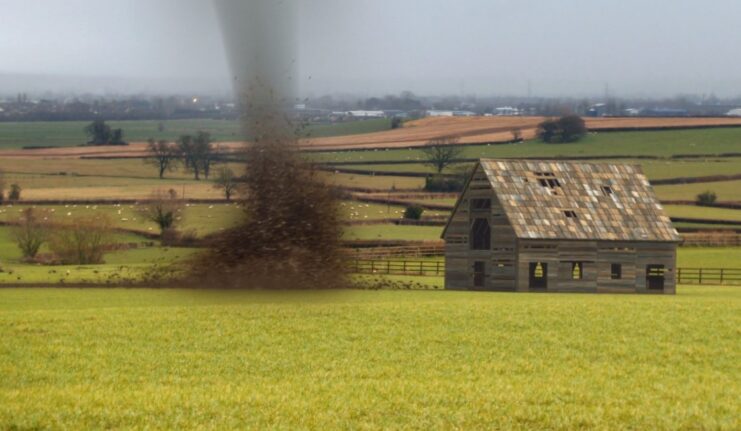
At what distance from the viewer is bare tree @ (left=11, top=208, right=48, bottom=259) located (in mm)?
59519

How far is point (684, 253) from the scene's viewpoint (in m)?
62.0

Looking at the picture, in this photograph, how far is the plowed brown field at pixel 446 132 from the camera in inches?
3802

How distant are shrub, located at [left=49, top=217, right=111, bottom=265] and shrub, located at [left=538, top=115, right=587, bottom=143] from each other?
62.0m

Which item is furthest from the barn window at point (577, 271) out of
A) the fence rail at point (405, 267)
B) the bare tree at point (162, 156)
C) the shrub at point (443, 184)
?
the shrub at point (443, 184)

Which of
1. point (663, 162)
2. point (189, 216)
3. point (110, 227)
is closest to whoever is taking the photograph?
point (189, 216)

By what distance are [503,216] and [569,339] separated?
2429 cm

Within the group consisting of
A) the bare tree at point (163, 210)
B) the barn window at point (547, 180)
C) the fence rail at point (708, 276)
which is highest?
the barn window at point (547, 180)

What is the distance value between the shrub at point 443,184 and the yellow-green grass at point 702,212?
1452cm

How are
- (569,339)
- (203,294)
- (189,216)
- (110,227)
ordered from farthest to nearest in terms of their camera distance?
1. (110,227)
2. (189,216)
3. (203,294)
4. (569,339)

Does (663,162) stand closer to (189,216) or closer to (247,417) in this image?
(189,216)

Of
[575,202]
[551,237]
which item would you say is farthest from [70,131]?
[551,237]

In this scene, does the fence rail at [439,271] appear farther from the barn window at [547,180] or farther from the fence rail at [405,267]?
the barn window at [547,180]

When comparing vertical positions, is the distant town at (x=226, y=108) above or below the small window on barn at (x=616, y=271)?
above

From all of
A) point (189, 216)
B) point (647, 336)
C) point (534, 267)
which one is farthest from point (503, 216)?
point (647, 336)
